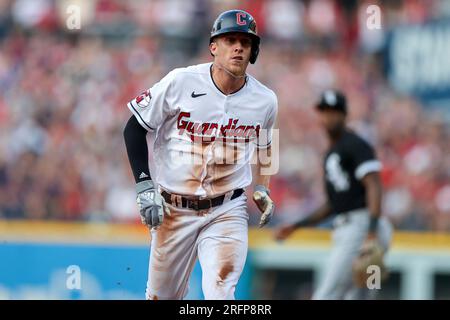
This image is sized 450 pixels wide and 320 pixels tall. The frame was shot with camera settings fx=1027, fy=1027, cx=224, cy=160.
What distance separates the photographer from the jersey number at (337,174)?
29.1 ft

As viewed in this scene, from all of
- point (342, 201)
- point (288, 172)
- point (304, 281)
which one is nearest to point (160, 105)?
point (342, 201)

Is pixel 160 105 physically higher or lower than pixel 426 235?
higher

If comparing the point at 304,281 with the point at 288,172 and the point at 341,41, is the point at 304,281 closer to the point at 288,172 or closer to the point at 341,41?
the point at 288,172

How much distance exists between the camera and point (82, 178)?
46.2ft

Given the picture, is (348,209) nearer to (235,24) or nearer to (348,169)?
(348,169)

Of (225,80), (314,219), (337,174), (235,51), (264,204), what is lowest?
(314,219)

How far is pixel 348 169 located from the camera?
8.88 m

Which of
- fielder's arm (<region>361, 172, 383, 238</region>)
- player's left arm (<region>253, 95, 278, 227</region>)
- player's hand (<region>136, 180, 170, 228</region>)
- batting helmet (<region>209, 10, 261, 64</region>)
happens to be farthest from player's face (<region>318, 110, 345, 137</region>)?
player's hand (<region>136, 180, 170, 228</region>)

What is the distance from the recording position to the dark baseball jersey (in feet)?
28.6

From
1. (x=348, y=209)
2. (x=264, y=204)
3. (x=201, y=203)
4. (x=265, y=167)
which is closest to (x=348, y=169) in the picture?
(x=348, y=209)

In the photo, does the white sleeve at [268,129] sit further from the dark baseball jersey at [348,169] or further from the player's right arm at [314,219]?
the player's right arm at [314,219]

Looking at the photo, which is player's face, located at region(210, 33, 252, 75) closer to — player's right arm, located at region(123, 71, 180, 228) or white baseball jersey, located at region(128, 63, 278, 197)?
white baseball jersey, located at region(128, 63, 278, 197)

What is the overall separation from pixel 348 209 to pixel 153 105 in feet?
10.3
